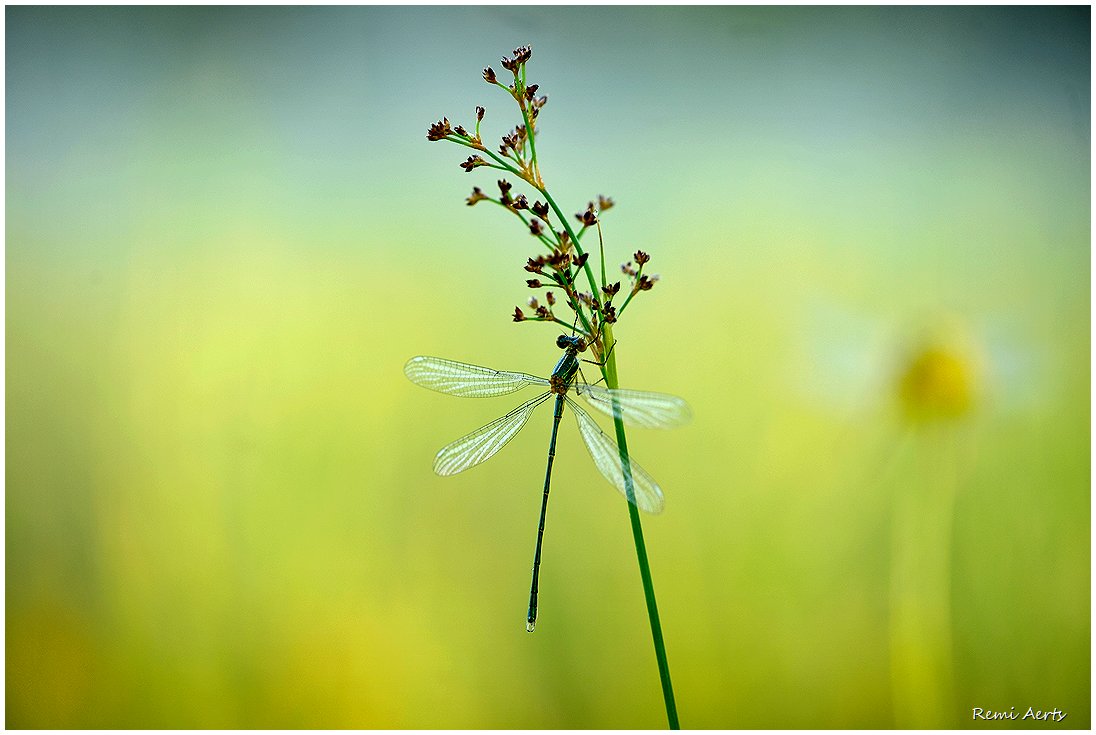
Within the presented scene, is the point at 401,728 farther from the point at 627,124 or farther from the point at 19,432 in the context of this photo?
the point at 627,124

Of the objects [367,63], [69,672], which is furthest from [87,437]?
[367,63]

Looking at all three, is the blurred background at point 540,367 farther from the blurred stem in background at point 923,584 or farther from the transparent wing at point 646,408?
the transparent wing at point 646,408

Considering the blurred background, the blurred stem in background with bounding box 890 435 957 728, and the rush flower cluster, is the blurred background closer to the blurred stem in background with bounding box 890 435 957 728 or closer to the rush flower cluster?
the blurred stem in background with bounding box 890 435 957 728

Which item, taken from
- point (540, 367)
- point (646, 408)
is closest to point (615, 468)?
point (646, 408)

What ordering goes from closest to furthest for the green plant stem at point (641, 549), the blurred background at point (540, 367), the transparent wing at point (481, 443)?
the green plant stem at point (641, 549) → the transparent wing at point (481, 443) → the blurred background at point (540, 367)
